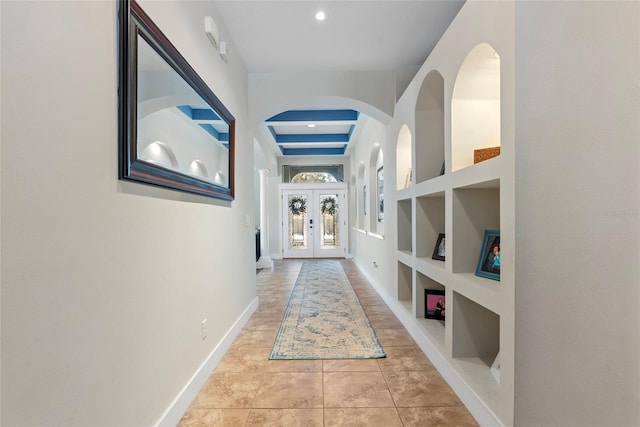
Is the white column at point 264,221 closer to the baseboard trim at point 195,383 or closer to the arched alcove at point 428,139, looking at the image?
the baseboard trim at point 195,383

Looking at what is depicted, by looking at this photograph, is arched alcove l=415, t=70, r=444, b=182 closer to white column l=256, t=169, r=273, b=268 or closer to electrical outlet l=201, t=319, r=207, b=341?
electrical outlet l=201, t=319, r=207, b=341

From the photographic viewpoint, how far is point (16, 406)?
0.78 metres

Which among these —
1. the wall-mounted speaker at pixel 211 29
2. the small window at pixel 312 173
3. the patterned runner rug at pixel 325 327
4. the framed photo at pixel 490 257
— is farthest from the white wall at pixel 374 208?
the wall-mounted speaker at pixel 211 29

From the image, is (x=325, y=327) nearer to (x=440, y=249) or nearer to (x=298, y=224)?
(x=440, y=249)

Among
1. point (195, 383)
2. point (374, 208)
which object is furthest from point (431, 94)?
point (374, 208)

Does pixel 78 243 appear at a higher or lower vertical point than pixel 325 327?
higher

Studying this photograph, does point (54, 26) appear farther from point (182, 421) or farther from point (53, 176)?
point (182, 421)

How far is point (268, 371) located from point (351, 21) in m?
2.64

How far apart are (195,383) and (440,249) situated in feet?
6.44

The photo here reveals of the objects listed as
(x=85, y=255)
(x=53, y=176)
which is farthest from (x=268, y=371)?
(x=53, y=176)

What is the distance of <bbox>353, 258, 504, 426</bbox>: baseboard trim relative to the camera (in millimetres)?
1547

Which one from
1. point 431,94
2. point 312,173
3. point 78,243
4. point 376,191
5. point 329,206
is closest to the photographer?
point 78,243

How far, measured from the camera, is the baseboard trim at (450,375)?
1547 millimetres

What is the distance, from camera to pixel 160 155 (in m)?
1.46
